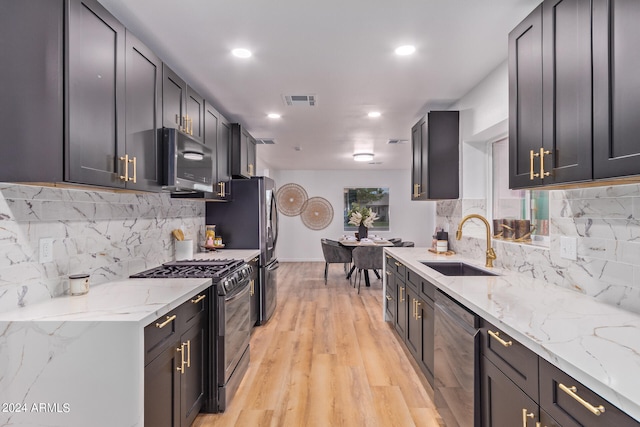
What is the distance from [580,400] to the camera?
1.00m

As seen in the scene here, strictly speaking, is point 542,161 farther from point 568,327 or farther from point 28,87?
point 28,87

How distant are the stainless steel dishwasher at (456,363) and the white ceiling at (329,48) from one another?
1676 mm

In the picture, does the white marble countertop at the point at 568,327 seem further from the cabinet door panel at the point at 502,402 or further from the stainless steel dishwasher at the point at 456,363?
the cabinet door panel at the point at 502,402

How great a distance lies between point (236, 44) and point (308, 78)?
30.4 inches

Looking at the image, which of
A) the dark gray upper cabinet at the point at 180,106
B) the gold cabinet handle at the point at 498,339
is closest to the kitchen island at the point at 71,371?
the dark gray upper cabinet at the point at 180,106

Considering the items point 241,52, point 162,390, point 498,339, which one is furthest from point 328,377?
point 241,52

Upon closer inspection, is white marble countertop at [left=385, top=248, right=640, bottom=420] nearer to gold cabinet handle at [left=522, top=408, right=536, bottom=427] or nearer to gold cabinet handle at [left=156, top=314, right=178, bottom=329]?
gold cabinet handle at [left=522, top=408, right=536, bottom=427]

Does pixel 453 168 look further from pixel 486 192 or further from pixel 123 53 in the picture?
pixel 123 53

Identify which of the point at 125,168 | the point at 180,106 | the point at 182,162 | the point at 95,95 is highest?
the point at 180,106

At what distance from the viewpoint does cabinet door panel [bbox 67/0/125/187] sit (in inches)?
59.9

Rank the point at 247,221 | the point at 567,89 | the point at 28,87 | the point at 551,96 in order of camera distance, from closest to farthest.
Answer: the point at 28,87 → the point at 567,89 → the point at 551,96 → the point at 247,221

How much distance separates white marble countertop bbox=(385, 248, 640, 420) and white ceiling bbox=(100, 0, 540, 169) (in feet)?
5.18

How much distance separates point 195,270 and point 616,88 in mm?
2576

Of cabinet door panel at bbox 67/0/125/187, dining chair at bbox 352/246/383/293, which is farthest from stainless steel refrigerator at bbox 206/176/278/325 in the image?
cabinet door panel at bbox 67/0/125/187
